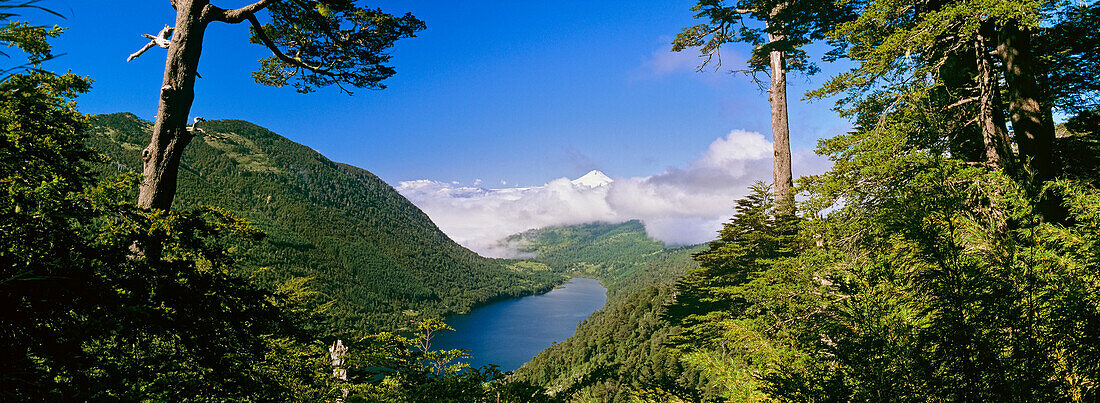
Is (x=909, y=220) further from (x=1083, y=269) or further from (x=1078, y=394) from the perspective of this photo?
(x=1078, y=394)

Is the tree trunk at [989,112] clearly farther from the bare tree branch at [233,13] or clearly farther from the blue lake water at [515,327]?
the blue lake water at [515,327]

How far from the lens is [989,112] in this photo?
5195 millimetres

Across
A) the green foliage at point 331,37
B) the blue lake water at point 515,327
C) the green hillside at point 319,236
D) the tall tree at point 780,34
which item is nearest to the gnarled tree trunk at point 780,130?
the tall tree at point 780,34

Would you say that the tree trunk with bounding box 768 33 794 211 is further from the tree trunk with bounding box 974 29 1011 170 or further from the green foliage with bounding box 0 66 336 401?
the green foliage with bounding box 0 66 336 401

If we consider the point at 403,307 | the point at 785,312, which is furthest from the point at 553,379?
the point at 403,307

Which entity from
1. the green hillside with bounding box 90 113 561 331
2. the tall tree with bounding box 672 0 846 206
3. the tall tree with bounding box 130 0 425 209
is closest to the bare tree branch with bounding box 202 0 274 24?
the tall tree with bounding box 130 0 425 209

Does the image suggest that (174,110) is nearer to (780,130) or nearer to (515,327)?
(780,130)

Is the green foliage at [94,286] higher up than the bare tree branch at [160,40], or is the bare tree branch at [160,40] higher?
the bare tree branch at [160,40]

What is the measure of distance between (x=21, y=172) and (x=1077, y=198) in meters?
7.83

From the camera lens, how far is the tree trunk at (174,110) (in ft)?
13.7

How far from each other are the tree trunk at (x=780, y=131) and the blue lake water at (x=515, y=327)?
54.7 meters

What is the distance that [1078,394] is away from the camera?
2064 mm

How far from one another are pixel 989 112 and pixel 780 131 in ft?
14.0

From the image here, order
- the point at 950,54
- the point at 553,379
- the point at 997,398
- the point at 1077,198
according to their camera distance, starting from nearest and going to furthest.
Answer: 1. the point at 997,398
2. the point at 1077,198
3. the point at 950,54
4. the point at 553,379
